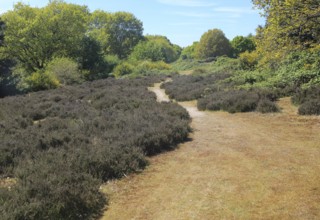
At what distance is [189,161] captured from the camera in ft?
25.6

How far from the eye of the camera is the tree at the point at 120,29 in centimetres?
7494

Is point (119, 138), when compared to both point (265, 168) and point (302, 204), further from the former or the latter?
point (302, 204)

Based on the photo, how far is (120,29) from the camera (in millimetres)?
78500

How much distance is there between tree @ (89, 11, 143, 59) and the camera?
7494 cm

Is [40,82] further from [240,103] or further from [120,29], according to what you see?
[120,29]

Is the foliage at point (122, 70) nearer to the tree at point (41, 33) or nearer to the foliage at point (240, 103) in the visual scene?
the tree at point (41, 33)

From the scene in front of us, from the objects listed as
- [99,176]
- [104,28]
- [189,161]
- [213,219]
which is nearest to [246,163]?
[189,161]

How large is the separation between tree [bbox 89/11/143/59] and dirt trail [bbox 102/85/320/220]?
227ft

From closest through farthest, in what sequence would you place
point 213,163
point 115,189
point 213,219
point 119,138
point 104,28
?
point 213,219 < point 115,189 < point 213,163 < point 119,138 < point 104,28

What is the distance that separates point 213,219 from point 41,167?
3.65m

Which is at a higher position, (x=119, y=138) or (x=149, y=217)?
(x=119, y=138)

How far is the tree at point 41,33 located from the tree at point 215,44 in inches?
1686

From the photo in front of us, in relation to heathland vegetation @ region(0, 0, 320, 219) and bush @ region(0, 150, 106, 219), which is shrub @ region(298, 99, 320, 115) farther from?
bush @ region(0, 150, 106, 219)

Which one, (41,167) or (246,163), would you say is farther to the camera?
(246,163)
